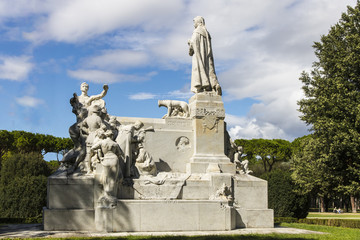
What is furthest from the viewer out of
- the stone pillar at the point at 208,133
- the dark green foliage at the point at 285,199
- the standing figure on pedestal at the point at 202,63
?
the dark green foliage at the point at 285,199

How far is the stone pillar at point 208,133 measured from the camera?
15773 mm

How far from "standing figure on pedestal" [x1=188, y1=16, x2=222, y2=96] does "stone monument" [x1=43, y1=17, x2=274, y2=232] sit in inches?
1.6

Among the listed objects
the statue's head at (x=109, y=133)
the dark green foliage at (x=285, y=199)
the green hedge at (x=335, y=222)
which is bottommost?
the green hedge at (x=335, y=222)

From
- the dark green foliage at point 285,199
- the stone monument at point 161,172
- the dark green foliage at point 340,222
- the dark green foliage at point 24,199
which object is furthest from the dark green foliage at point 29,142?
the dark green foliage at point 340,222

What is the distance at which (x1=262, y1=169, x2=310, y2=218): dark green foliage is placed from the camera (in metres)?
23.5

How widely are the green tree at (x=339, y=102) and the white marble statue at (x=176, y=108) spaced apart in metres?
9.90

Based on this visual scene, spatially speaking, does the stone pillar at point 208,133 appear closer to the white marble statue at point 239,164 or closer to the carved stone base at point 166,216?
the white marble statue at point 239,164

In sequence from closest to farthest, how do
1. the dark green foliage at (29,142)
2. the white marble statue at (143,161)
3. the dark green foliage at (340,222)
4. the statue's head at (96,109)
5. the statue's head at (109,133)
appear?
1. the statue's head at (109,133)
2. the white marble statue at (143,161)
3. the statue's head at (96,109)
4. the dark green foliage at (340,222)
5. the dark green foliage at (29,142)

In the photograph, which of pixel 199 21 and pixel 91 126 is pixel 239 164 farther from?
pixel 199 21

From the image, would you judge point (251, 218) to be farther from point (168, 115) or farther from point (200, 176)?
point (168, 115)

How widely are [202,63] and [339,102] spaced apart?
993 cm

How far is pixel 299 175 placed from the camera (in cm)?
2650

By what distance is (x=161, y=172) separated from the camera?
49.8 ft

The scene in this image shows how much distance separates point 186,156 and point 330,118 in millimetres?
11039
